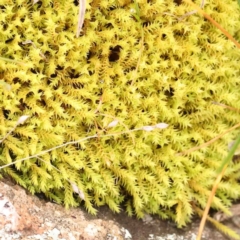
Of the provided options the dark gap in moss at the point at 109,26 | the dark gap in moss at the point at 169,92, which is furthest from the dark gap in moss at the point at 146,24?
the dark gap in moss at the point at 169,92

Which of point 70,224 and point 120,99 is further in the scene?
point 120,99

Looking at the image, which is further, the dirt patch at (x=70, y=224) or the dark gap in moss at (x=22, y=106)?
the dark gap in moss at (x=22, y=106)

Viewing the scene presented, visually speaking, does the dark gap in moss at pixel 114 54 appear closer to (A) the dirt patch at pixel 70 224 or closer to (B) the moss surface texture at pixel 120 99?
(B) the moss surface texture at pixel 120 99

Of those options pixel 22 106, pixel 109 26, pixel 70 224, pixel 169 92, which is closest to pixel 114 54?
pixel 109 26

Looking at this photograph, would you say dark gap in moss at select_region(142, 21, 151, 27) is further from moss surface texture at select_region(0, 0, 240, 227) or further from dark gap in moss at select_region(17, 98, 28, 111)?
dark gap in moss at select_region(17, 98, 28, 111)

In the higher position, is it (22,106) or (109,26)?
(109,26)

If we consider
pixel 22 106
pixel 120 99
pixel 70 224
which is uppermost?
pixel 120 99

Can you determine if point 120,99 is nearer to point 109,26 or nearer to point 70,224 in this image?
point 109,26

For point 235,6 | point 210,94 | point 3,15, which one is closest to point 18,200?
point 3,15

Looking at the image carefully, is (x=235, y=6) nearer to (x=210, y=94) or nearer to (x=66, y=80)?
(x=210, y=94)
